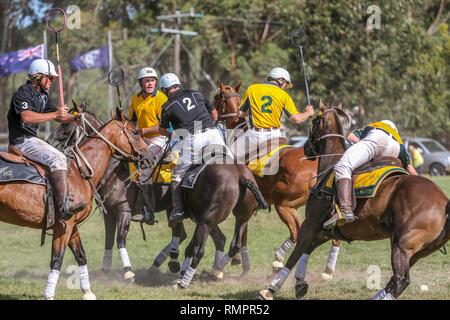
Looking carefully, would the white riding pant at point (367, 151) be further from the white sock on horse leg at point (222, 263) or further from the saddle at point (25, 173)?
the saddle at point (25, 173)

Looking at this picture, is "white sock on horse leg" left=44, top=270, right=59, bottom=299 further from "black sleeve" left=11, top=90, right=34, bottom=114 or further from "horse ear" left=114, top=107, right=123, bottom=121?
"horse ear" left=114, top=107, right=123, bottom=121

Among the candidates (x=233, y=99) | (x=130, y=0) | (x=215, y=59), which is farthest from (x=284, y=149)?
(x=130, y=0)

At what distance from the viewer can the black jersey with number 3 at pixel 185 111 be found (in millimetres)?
12680

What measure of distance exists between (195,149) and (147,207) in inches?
68.5

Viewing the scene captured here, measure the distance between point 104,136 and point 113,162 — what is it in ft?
7.42

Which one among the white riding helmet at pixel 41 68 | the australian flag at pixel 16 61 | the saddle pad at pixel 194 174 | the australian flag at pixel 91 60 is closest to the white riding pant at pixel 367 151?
the saddle pad at pixel 194 174

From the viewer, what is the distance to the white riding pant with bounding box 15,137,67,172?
10.6m

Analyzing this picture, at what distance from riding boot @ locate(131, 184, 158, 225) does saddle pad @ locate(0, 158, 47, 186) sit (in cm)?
336

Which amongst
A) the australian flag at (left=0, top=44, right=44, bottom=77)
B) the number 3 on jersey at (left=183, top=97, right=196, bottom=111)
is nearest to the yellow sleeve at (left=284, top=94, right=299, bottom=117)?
the number 3 on jersey at (left=183, top=97, right=196, bottom=111)

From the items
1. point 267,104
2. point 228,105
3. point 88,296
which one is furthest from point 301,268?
point 228,105

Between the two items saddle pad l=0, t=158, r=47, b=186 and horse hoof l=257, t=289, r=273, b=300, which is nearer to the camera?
saddle pad l=0, t=158, r=47, b=186

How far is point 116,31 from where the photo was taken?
1711 inches

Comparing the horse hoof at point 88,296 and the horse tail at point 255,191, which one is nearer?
the horse hoof at point 88,296

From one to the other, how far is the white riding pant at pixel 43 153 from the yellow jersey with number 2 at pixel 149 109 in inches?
143
